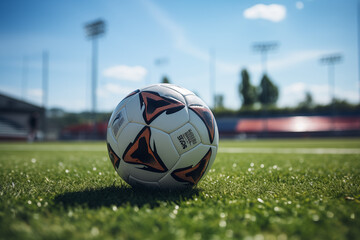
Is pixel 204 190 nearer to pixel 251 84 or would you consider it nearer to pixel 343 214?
pixel 343 214

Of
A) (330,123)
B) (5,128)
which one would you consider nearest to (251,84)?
(330,123)

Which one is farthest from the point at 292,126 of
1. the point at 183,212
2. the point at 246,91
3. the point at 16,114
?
the point at 16,114

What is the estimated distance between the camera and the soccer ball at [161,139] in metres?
2.75

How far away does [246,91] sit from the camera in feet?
207

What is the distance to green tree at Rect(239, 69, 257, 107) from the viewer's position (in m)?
63.0

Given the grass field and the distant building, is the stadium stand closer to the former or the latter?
the distant building

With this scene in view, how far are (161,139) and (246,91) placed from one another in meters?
63.3

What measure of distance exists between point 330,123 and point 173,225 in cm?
5101

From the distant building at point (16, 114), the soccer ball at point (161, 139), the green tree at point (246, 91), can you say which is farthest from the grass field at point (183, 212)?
the green tree at point (246, 91)

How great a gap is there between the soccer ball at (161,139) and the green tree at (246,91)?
62823mm

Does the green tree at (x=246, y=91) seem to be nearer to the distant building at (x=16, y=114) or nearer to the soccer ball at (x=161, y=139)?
the distant building at (x=16, y=114)

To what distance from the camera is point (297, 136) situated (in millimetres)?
40844

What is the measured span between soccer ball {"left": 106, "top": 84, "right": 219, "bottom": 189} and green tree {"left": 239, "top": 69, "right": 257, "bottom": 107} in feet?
206

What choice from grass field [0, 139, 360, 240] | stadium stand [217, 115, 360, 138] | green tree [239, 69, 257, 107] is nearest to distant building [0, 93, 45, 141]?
stadium stand [217, 115, 360, 138]
